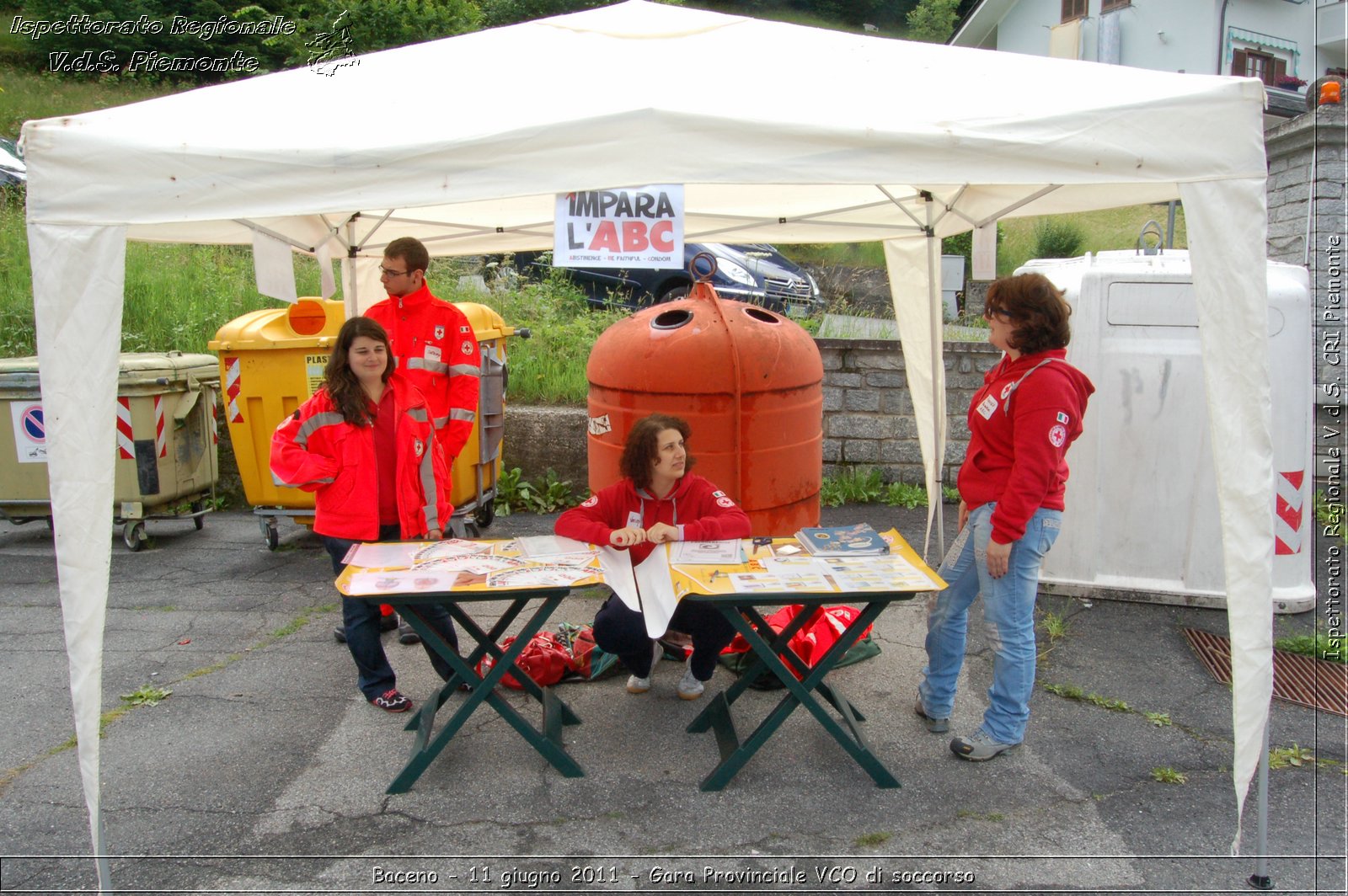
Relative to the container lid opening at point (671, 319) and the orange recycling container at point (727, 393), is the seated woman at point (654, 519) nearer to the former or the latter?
the orange recycling container at point (727, 393)

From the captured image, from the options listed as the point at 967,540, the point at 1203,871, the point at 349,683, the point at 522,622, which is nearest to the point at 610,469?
the point at 522,622

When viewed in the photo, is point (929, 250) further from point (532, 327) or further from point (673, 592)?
point (532, 327)

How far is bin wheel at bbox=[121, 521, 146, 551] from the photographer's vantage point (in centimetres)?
576

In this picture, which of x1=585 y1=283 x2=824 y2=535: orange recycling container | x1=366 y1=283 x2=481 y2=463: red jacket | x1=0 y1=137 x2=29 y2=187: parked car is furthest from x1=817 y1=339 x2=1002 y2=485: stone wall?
x1=0 y1=137 x2=29 y2=187: parked car

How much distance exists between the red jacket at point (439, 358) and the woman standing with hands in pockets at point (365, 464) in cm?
61

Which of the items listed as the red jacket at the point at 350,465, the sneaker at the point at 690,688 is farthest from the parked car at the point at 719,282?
the sneaker at the point at 690,688

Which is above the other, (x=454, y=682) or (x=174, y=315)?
(x=174, y=315)

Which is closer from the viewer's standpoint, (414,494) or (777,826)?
(777,826)

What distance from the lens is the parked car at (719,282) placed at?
34.0ft

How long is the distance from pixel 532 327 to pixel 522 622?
402 centimetres

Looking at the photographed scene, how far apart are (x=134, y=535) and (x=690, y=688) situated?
4029 millimetres

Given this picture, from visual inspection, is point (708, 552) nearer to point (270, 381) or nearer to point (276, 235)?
point (276, 235)

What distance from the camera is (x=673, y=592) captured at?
293 centimetres

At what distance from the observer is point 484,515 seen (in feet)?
20.1
